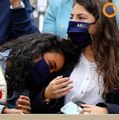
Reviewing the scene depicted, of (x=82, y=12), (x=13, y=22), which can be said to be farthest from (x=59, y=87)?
(x=13, y=22)

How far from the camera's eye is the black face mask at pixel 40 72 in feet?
7.98

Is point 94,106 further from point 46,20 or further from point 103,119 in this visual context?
point 46,20

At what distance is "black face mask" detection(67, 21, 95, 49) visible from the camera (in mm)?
2400

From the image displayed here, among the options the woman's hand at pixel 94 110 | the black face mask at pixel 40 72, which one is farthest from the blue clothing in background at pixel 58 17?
the woman's hand at pixel 94 110

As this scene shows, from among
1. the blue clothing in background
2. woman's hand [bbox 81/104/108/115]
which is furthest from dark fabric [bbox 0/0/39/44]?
woman's hand [bbox 81/104/108/115]

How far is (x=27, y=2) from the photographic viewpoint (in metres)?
2.93

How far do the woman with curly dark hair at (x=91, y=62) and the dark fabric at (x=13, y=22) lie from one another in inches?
15.3

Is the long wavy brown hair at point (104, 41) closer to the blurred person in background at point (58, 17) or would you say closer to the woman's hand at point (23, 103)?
the blurred person in background at point (58, 17)

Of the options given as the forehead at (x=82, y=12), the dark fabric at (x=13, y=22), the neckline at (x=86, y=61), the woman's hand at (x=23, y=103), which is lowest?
the woman's hand at (x=23, y=103)

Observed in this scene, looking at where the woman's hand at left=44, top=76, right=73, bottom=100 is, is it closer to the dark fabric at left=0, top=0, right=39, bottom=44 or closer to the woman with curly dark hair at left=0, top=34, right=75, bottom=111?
the woman with curly dark hair at left=0, top=34, right=75, bottom=111

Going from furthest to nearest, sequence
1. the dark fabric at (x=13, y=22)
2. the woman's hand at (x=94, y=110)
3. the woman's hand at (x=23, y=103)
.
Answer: the dark fabric at (x=13, y=22) < the woman's hand at (x=23, y=103) < the woman's hand at (x=94, y=110)

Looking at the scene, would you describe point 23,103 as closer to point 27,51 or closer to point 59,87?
point 59,87

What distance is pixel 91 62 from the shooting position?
2449 millimetres

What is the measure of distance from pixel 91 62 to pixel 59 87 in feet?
0.91
